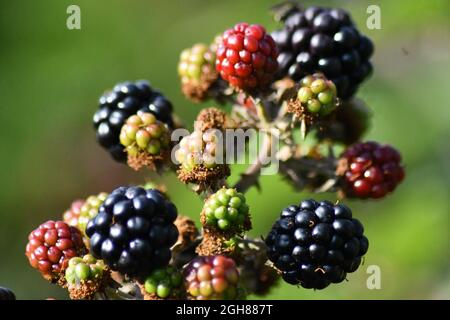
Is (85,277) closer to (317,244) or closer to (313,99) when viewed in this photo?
(317,244)

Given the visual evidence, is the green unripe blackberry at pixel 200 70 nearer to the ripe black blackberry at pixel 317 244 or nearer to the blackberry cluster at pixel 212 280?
the ripe black blackberry at pixel 317 244

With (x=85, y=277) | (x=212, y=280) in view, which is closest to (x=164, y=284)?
(x=212, y=280)

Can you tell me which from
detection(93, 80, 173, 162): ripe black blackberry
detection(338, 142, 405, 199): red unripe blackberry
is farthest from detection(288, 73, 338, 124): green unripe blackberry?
detection(93, 80, 173, 162): ripe black blackberry

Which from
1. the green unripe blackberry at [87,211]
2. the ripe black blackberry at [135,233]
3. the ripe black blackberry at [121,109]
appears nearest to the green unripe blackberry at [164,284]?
the ripe black blackberry at [135,233]

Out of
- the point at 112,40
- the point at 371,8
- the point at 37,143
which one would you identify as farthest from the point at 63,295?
the point at 371,8

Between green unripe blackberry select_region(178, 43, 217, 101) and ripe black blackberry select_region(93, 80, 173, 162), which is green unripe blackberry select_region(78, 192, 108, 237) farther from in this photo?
green unripe blackberry select_region(178, 43, 217, 101)
